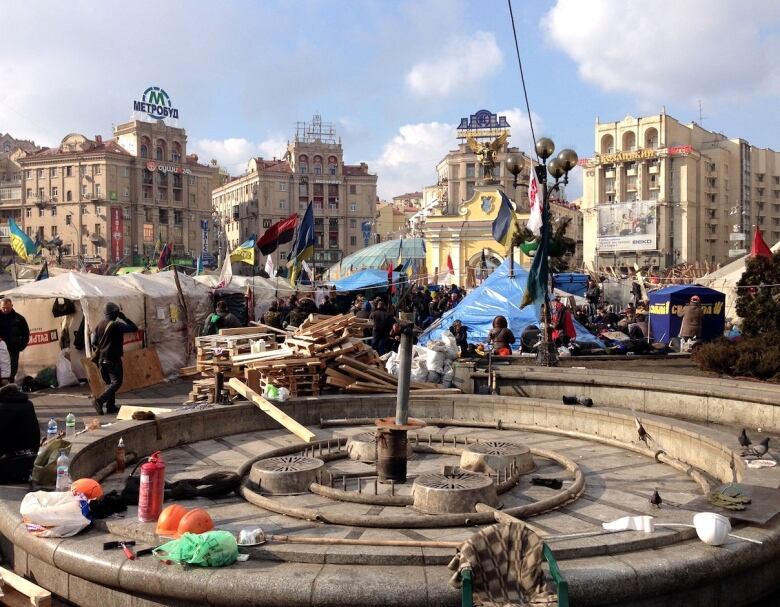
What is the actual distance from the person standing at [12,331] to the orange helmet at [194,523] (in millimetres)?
8804

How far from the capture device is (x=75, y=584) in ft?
15.4

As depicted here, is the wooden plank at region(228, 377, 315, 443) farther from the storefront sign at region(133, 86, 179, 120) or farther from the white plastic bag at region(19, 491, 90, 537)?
the storefront sign at region(133, 86, 179, 120)

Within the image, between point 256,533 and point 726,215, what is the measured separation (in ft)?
299

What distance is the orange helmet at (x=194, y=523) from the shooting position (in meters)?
4.75

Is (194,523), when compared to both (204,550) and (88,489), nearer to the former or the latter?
(204,550)

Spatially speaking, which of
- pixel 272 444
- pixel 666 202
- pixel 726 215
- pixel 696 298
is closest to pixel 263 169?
pixel 666 202

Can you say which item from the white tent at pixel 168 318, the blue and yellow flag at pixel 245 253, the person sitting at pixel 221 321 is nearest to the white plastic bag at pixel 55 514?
the person sitting at pixel 221 321

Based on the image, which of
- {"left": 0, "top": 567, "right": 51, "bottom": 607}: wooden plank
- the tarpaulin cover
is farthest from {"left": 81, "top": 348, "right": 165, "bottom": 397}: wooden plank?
the tarpaulin cover

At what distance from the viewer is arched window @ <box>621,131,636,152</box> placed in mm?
86625

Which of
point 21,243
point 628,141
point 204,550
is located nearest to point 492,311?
point 204,550

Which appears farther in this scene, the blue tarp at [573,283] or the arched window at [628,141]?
the arched window at [628,141]

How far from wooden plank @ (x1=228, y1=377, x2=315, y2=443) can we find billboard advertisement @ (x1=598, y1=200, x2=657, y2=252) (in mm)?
66124

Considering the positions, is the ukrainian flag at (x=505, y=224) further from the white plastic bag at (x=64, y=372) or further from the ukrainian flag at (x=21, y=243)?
the ukrainian flag at (x=21, y=243)

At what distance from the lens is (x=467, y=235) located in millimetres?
49031
